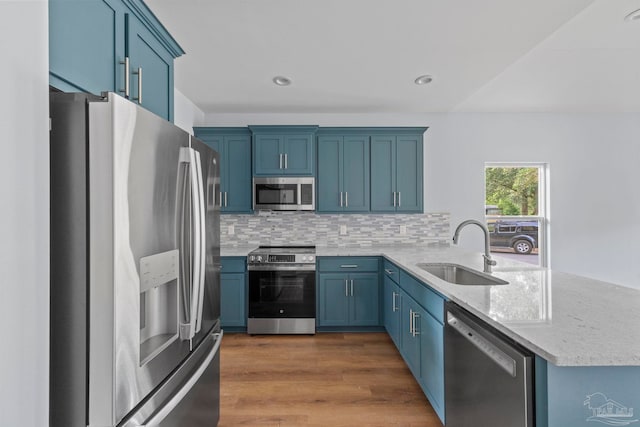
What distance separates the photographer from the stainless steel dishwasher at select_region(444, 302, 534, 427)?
1.06 m

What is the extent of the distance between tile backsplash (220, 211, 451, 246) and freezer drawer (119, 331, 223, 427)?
231 cm

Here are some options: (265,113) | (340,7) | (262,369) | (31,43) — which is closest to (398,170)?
(265,113)

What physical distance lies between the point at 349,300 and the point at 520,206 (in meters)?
2.70

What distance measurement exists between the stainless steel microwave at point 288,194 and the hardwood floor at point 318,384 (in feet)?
4.60

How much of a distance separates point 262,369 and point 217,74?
256cm

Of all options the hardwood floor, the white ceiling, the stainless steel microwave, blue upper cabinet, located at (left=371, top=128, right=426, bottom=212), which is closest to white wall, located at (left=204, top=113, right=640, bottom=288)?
the white ceiling

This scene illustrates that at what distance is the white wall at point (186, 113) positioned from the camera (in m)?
3.27

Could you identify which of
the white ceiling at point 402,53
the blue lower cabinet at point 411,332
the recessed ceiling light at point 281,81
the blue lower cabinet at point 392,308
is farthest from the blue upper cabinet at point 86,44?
the blue lower cabinet at point 392,308

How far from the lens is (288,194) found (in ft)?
11.9

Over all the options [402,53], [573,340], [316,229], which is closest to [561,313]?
[573,340]

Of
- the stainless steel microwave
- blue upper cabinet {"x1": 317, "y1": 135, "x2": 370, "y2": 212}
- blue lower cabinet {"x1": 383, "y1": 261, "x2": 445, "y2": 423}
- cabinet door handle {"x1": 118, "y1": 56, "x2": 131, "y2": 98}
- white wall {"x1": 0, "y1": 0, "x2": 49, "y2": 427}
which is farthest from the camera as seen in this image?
blue upper cabinet {"x1": 317, "y1": 135, "x2": 370, "y2": 212}

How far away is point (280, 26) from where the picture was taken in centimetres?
211

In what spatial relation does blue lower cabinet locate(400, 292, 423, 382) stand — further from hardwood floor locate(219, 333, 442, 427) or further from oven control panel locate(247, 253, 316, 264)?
oven control panel locate(247, 253, 316, 264)

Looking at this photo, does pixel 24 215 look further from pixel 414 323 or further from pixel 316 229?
pixel 316 229
